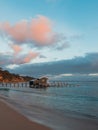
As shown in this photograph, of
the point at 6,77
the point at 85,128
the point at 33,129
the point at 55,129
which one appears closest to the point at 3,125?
the point at 33,129

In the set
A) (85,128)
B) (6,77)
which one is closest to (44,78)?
(6,77)

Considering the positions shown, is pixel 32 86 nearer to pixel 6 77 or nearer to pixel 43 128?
pixel 6 77

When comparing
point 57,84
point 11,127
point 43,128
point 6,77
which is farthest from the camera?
point 6,77

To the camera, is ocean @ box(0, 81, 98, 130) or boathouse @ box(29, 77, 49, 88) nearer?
ocean @ box(0, 81, 98, 130)

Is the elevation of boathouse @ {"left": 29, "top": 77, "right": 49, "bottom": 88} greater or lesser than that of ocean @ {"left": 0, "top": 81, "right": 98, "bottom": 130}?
greater

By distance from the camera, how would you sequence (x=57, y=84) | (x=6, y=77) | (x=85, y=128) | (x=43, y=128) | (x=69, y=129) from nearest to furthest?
(x=43, y=128)
(x=69, y=129)
(x=85, y=128)
(x=57, y=84)
(x=6, y=77)

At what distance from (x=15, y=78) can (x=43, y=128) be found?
17771cm

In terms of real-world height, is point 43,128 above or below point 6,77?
below

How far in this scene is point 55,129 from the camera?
44.0ft

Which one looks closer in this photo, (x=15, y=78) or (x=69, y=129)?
(x=69, y=129)

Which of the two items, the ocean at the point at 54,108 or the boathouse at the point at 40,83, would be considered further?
the boathouse at the point at 40,83

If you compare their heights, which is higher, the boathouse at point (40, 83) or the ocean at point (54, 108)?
the boathouse at point (40, 83)

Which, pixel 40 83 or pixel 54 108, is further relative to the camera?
pixel 40 83

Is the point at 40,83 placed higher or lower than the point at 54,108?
higher
